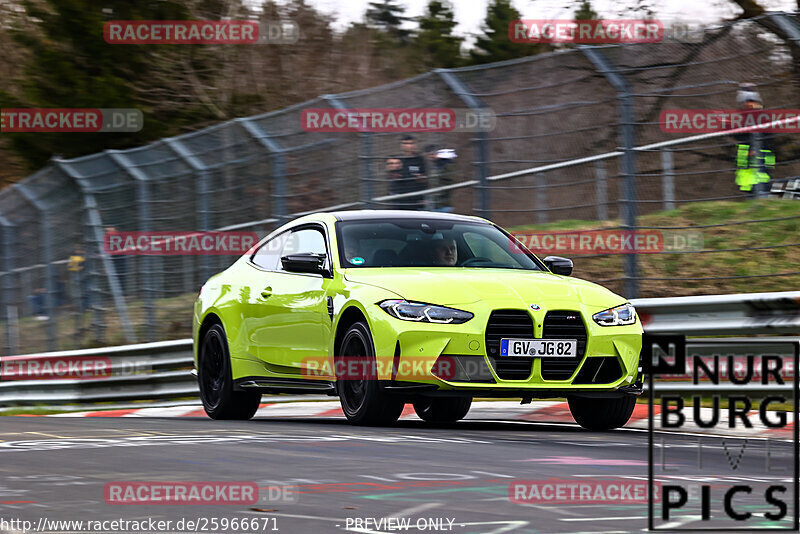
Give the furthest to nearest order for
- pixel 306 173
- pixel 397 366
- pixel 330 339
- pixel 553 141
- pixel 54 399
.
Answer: pixel 54 399
pixel 306 173
pixel 553 141
pixel 330 339
pixel 397 366

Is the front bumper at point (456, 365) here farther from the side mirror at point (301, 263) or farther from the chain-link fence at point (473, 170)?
the chain-link fence at point (473, 170)

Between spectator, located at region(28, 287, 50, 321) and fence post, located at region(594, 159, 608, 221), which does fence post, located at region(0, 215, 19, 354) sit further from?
fence post, located at region(594, 159, 608, 221)

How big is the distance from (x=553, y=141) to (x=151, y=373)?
18.3 ft

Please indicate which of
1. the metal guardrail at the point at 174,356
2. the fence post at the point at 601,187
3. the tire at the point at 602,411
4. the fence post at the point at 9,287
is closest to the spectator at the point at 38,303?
the fence post at the point at 9,287

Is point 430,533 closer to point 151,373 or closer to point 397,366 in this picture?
point 397,366

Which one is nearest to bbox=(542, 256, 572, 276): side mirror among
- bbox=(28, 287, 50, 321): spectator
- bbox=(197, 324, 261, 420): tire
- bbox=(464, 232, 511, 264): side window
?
bbox=(464, 232, 511, 264): side window

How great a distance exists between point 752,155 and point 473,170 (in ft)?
8.44

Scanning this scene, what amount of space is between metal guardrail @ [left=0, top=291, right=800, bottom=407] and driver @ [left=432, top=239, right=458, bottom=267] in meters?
1.53

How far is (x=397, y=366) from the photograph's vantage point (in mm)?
9242

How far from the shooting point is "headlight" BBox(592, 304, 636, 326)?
9.56 meters

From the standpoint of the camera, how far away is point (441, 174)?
1432 centimetres

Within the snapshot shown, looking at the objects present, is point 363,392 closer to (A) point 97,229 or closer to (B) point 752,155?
(B) point 752,155

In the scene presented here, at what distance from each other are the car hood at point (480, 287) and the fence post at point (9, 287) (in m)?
12.7

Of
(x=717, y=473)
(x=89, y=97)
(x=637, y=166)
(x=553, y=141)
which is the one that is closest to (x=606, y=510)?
(x=717, y=473)
